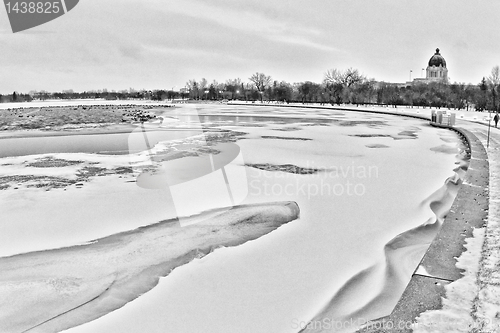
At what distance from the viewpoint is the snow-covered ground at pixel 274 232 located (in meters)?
4.44

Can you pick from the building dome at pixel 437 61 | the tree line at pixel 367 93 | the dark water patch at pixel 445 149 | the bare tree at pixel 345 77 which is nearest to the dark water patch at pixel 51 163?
the dark water patch at pixel 445 149

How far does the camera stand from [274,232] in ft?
22.7

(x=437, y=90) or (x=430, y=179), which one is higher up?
(x=437, y=90)

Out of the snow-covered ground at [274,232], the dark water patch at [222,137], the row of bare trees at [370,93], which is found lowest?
the snow-covered ground at [274,232]

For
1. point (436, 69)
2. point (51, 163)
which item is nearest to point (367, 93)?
point (436, 69)

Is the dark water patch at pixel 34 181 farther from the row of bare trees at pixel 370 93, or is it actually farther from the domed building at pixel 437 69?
the domed building at pixel 437 69

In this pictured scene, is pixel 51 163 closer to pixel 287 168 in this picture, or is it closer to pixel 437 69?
pixel 287 168

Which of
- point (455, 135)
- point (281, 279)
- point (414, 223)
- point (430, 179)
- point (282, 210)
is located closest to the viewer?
point (281, 279)

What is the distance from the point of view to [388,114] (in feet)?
133

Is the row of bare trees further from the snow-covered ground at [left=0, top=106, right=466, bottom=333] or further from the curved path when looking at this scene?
the curved path

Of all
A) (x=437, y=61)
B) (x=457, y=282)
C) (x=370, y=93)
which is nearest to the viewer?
(x=457, y=282)

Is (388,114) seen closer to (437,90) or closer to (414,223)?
(414,223)

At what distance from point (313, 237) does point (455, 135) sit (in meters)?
18.3

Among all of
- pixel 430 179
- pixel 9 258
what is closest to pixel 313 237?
pixel 9 258
